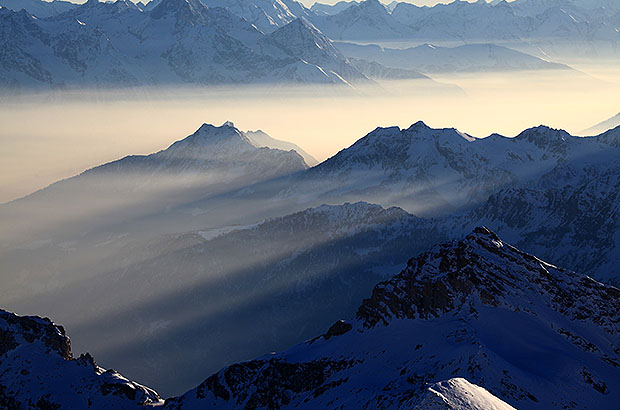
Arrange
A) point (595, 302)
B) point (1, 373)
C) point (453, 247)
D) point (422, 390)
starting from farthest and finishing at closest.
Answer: point (1, 373) < point (453, 247) < point (595, 302) < point (422, 390)

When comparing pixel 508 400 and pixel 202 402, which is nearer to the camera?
pixel 508 400

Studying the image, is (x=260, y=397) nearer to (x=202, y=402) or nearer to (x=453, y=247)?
(x=202, y=402)

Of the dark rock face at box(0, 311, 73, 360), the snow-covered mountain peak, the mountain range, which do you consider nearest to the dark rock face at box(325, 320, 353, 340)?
the mountain range

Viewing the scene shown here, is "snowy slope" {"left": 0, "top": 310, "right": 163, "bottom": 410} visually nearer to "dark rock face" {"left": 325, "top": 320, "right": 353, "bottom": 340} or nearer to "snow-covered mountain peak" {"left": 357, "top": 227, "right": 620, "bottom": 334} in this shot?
"dark rock face" {"left": 325, "top": 320, "right": 353, "bottom": 340}

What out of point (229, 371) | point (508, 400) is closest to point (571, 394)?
point (508, 400)

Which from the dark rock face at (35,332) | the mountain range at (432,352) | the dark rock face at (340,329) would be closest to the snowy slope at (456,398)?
the mountain range at (432,352)

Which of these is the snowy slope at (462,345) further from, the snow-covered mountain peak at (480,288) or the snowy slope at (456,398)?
the snowy slope at (456,398)
